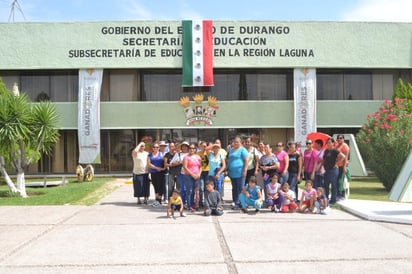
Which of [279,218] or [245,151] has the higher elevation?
[245,151]

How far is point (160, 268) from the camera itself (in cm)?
548

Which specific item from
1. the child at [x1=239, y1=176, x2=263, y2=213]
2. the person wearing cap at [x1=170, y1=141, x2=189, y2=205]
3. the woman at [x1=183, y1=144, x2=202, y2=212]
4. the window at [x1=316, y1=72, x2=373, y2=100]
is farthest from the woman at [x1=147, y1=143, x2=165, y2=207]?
the window at [x1=316, y1=72, x2=373, y2=100]

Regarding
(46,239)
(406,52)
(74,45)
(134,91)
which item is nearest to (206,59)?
(134,91)

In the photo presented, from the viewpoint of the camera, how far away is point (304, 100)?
72.9 ft

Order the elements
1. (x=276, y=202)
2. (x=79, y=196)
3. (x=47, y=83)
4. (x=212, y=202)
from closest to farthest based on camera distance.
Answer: (x=212, y=202) → (x=276, y=202) → (x=79, y=196) → (x=47, y=83)

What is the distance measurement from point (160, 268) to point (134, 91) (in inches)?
708

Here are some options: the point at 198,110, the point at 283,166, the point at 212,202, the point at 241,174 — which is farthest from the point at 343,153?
the point at 198,110

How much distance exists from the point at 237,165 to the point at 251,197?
0.82 metres

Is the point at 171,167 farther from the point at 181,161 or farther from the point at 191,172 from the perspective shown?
the point at 191,172

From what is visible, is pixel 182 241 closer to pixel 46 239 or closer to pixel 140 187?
pixel 46 239

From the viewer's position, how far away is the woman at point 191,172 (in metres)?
10.0

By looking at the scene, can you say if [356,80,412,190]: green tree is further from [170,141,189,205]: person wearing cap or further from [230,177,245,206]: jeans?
[170,141,189,205]: person wearing cap

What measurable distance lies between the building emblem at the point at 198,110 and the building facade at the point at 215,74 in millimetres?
113

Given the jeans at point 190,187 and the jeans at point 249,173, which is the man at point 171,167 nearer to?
the jeans at point 190,187
